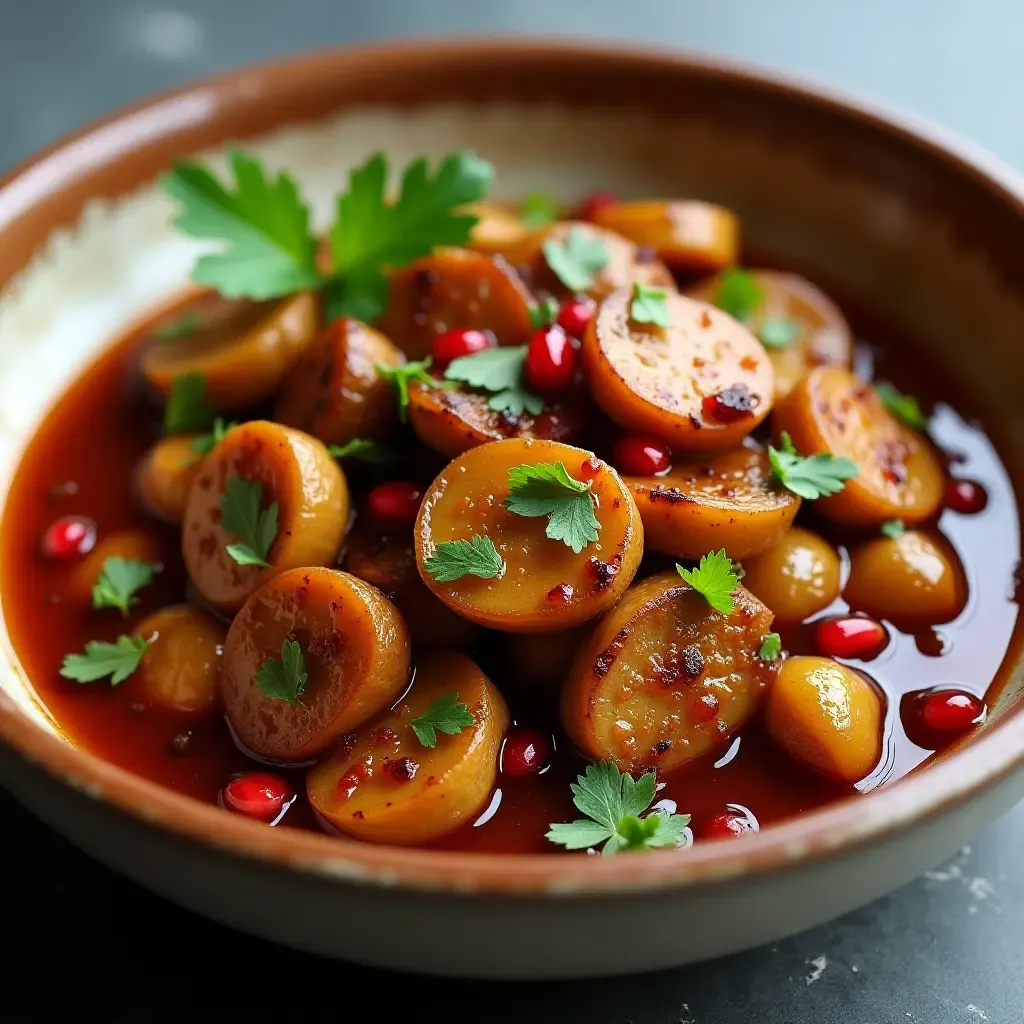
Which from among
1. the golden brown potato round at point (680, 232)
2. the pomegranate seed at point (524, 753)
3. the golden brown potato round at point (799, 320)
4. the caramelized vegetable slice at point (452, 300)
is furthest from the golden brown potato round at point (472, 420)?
the golden brown potato round at point (680, 232)

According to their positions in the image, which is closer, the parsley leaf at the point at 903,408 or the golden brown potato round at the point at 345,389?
the golden brown potato round at the point at 345,389

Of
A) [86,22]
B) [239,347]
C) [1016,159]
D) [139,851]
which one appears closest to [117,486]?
[239,347]

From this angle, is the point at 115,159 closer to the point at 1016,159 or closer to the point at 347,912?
the point at 347,912

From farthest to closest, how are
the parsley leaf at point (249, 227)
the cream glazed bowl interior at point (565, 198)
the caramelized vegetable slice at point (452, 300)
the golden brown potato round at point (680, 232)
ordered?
the golden brown potato round at point (680, 232) < the parsley leaf at point (249, 227) < the caramelized vegetable slice at point (452, 300) < the cream glazed bowl interior at point (565, 198)

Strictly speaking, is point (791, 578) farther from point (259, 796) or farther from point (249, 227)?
point (249, 227)

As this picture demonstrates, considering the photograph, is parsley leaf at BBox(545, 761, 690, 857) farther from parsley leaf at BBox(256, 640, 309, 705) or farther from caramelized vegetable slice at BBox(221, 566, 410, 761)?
parsley leaf at BBox(256, 640, 309, 705)

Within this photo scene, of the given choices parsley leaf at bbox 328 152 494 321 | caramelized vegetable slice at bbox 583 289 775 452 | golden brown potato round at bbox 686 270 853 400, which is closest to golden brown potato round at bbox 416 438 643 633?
caramelized vegetable slice at bbox 583 289 775 452

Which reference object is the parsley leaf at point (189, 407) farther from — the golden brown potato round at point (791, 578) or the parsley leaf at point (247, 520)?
the golden brown potato round at point (791, 578)
